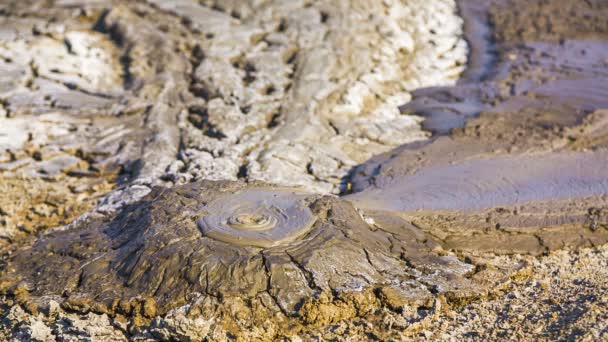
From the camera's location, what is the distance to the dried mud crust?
8.60 ft

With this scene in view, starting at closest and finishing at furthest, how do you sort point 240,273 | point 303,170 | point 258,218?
1. point 240,273
2. point 258,218
3. point 303,170

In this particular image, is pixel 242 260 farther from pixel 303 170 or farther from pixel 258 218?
pixel 303 170

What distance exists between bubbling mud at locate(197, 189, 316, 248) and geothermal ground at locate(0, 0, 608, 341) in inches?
0.5

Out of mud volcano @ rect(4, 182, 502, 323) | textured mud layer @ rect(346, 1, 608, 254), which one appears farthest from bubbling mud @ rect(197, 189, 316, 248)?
textured mud layer @ rect(346, 1, 608, 254)

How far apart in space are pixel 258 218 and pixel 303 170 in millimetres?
1174

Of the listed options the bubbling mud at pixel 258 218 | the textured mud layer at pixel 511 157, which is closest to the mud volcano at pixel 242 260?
the bubbling mud at pixel 258 218

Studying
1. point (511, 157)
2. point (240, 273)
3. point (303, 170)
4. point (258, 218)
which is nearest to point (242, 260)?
point (240, 273)

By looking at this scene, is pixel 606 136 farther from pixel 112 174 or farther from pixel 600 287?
pixel 112 174

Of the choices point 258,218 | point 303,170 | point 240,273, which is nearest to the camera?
point 240,273

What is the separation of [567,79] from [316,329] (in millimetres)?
3956

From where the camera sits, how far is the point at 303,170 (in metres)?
4.22

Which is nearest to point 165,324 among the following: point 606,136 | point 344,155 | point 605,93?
point 344,155

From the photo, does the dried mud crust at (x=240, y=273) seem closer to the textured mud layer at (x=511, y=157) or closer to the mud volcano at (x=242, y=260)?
the mud volcano at (x=242, y=260)

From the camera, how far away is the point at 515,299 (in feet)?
9.16
